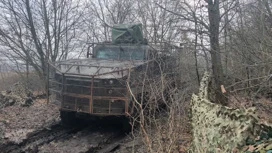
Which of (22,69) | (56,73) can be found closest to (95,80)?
(56,73)

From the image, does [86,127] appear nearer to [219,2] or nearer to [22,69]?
[219,2]

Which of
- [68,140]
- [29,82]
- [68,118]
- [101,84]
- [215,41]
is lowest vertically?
[68,140]

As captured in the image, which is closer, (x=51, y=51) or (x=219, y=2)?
(x=219, y=2)

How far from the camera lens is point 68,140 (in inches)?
291

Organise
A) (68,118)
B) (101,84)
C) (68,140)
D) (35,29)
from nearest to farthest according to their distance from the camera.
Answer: (101,84) → (68,140) → (68,118) → (35,29)

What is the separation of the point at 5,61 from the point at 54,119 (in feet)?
23.6

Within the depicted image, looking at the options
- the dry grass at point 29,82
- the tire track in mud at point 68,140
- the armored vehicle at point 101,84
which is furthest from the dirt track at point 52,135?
the dry grass at point 29,82

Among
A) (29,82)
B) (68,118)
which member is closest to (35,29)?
(29,82)

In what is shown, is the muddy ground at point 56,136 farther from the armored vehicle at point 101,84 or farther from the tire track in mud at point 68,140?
the armored vehicle at point 101,84

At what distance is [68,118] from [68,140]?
1069 millimetres

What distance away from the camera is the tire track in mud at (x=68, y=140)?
672 centimetres

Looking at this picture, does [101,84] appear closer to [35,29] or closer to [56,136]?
[56,136]

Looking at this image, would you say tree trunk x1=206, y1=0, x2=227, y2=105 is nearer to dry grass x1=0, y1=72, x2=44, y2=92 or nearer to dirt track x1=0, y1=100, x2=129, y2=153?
dirt track x1=0, y1=100, x2=129, y2=153

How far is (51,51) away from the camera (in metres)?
15.3
